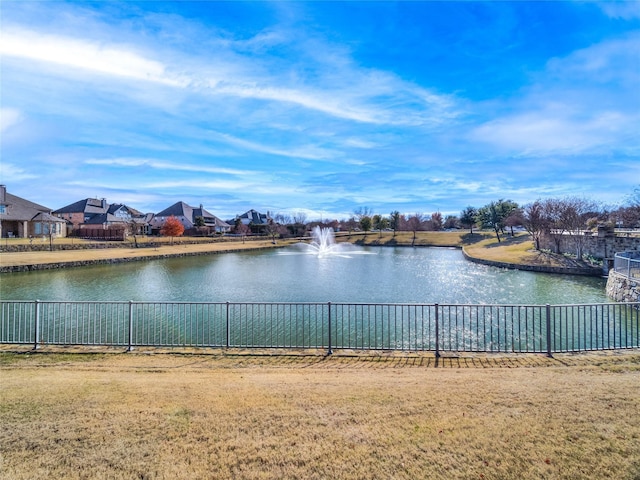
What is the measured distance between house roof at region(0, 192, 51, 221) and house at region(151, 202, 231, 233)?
23430 millimetres

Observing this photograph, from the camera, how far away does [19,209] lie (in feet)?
152

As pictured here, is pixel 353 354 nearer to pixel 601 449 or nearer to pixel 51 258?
pixel 601 449

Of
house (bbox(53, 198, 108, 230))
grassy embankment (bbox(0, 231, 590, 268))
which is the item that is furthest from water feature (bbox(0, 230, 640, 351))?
house (bbox(53, 198, 108, 230))

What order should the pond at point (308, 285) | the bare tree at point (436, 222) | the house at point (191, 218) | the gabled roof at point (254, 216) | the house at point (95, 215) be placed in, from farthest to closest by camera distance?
the gabled roof at point (254, 216), the bare tree at point (436, 222), the house at point (191, 218), the house at point (95, 215), the pond at point (308, 285)

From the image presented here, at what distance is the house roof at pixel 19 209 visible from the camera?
1734 inches

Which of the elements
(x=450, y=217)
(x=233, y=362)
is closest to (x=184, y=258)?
(x=233, y=362)

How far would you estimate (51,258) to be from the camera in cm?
3145

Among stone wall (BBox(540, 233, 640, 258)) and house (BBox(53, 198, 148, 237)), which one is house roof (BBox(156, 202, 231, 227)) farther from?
stone wall (BBox(540, 233, 640, 258))

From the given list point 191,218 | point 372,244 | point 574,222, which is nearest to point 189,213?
point 191,218

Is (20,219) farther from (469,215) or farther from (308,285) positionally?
(469,215)

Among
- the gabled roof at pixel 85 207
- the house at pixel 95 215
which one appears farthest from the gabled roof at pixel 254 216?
the gabled roof at pixel 85 207

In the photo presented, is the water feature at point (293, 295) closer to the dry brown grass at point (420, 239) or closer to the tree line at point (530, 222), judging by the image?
the tree line at point (530, 222)

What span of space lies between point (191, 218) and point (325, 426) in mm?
82227

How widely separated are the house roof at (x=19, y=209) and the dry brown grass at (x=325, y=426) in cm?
5147
